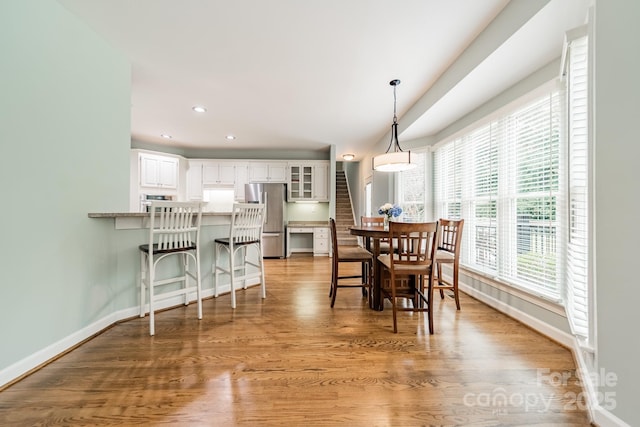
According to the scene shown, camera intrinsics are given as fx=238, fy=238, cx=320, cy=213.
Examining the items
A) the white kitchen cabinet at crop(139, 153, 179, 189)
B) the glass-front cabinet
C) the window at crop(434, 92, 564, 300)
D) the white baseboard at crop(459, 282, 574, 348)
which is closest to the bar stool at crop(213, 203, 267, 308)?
the white baseboard at crop(459, 282, 574, 348)

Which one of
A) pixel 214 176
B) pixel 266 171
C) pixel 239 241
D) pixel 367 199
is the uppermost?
pixel 266 171

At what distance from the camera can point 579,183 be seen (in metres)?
1.53

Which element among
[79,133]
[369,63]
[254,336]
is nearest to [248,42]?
[369,63]

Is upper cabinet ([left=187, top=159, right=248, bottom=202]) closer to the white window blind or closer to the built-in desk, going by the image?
the built-in desk

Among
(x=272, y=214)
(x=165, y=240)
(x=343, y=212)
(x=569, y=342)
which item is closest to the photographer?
(x=569, y=342)

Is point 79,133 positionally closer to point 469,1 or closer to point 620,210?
point 469,1

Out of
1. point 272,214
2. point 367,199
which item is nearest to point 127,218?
point 272,214

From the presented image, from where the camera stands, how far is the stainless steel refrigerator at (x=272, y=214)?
5.45 metres

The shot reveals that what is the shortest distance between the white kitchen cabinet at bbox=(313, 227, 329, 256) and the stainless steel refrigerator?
76cm

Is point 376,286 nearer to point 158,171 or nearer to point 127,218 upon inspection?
point 127,218

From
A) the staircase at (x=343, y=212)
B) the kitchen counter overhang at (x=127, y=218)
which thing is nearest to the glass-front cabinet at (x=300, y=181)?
the staircase at (x=343, y=212)

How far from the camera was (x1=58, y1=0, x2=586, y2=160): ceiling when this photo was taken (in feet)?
5.84

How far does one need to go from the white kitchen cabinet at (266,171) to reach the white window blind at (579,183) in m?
5.02

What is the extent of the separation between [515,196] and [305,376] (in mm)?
2598
